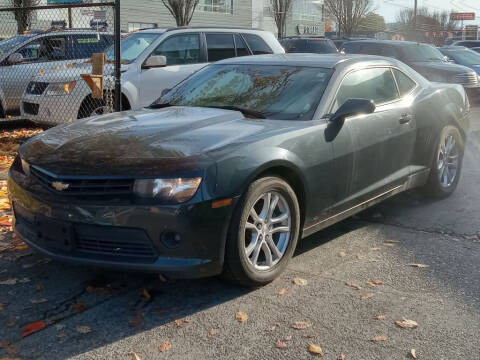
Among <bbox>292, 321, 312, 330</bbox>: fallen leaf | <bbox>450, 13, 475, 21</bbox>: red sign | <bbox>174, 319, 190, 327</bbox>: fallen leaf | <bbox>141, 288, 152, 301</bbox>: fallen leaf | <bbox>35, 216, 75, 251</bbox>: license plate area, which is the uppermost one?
<bbox>450, 13, 475, 21</bbox>: red sign

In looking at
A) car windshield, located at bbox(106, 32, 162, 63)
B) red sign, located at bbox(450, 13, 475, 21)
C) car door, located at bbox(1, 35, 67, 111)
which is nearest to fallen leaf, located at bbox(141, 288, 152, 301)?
car windshield, located at bbox(106, 32, 162, 63)

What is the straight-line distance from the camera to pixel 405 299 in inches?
152

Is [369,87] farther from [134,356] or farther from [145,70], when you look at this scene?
[145,70]

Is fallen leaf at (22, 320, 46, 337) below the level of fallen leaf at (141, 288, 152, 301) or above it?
below

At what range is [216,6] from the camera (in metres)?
43.9

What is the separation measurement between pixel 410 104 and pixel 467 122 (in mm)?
1454

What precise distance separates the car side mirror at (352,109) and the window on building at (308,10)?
5065 centimetres

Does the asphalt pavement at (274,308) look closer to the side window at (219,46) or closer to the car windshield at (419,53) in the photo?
the side window at (219,46)

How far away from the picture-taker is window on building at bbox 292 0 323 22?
53969 millimetres

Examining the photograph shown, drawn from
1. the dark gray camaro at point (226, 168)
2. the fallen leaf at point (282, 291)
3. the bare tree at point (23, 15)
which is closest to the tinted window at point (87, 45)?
the dark gray camaro at point (226, 168)

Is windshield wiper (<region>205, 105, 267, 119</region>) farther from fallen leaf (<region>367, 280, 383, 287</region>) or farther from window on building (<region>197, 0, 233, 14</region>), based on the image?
window on building (<region>197, 0, 233, 14</region>)

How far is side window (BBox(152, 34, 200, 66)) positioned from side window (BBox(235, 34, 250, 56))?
76 centimetres

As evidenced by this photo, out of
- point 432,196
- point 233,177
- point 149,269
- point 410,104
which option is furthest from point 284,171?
point 432,196

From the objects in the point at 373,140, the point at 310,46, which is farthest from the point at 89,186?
the point at 310,46
